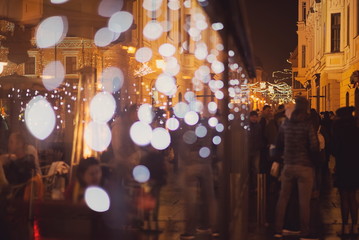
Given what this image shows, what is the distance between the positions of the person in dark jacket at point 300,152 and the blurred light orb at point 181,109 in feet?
9.09

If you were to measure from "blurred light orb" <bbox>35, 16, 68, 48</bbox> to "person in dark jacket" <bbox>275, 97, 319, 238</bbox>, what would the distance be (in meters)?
2.86

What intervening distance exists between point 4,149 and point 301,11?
54437 millimetres

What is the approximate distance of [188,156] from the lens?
5.31 m

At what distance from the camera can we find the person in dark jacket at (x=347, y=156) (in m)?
8.02

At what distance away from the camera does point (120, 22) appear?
Answer: 549 centimetres

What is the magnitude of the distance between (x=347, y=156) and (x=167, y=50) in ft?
14.4

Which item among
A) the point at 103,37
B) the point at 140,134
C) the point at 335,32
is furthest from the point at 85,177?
the point at 335,32

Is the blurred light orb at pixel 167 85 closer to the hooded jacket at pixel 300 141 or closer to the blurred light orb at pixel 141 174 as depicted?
the blurred light orb at pixel 141 174

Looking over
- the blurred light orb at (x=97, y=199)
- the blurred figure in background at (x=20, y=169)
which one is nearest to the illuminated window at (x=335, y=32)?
the blurred figure in background at (x=20, y=169)

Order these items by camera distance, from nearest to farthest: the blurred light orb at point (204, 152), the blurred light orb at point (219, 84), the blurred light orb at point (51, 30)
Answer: the blurred light orb at point (219, 84) → the blurred light orb at point (204, 152) → the blurred light orb at point (51, 30)

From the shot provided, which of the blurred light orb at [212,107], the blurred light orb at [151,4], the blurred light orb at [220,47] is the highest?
the blurred light orb at [151,4]

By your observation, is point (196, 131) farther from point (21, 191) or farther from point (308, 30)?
point (308, 30)

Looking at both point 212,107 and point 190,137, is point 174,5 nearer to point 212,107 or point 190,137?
point 212,107

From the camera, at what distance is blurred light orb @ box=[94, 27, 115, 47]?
239 inches
